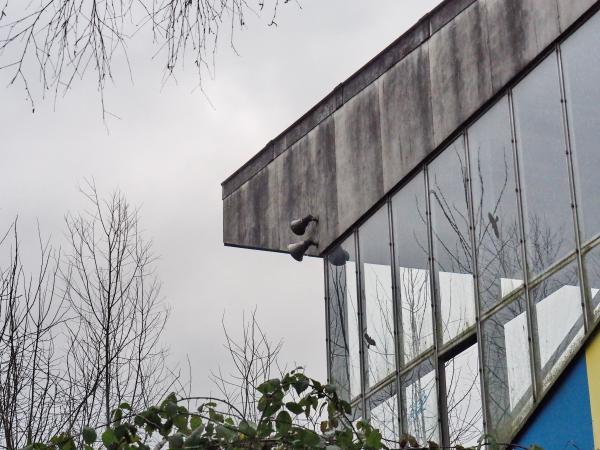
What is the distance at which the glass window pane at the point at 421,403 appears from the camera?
12.0m

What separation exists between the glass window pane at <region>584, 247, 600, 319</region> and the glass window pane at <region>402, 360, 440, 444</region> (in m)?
2.62

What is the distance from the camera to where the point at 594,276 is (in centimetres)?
1003

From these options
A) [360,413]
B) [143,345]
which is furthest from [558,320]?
[143,345]

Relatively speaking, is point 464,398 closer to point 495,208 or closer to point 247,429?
point 495,208

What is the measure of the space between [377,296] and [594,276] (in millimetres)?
3855

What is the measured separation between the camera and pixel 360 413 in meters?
13.3

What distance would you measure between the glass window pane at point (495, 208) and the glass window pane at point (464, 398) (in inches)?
28.1

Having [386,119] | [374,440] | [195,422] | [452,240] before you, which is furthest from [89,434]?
[386,119]

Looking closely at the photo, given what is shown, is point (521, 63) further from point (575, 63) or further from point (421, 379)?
point (421, 379)

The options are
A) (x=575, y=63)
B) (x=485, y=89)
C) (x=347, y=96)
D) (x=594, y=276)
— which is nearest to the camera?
(x=594, y=276)

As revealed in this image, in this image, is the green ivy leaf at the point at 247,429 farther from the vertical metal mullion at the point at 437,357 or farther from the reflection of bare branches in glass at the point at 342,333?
the reflection of bare branches in glass at the point at 342,333

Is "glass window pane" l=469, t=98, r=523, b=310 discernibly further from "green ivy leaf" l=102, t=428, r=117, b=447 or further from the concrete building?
"green ivy leaf" l=102, t=428, r=117, b=447

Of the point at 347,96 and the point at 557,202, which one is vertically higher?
the point at 347,96

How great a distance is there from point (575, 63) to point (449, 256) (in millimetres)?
2651
